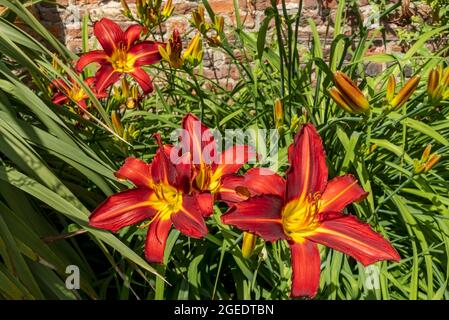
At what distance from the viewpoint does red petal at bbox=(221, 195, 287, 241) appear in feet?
2.54

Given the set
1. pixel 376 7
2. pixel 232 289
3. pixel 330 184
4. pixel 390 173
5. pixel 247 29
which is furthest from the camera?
pixel 247 29

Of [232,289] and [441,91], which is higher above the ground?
[441,91]

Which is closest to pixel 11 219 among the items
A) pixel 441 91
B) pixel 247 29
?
pixel 441 91

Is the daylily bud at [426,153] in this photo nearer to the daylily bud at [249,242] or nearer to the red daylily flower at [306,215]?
the red daylily flower at [306,215]

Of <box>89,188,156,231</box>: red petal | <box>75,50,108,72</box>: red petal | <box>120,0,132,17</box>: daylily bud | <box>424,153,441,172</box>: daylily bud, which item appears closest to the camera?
<box>89,188,156,231</box>: red petal

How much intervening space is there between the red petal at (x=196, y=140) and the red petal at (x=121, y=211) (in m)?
0.12

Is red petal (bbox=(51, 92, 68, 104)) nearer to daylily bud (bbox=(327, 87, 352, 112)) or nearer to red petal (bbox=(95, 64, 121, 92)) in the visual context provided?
red petal (bbox=(95, 64, 121, 92))

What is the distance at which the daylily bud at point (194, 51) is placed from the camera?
1.06m

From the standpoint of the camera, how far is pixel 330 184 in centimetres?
91

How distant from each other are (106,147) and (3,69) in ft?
1.25

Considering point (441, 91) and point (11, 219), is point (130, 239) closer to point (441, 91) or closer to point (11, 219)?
point (11, 219)

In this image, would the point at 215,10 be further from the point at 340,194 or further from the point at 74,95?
the point at 340,194

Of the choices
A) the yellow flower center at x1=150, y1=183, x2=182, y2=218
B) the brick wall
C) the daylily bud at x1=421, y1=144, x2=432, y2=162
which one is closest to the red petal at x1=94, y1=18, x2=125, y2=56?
the yellow flower center at x1=150, y1=183, x2=182, y2=218

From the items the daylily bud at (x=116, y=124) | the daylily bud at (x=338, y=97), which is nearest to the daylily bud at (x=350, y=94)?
the daylily bud at (x=338, y=97)
